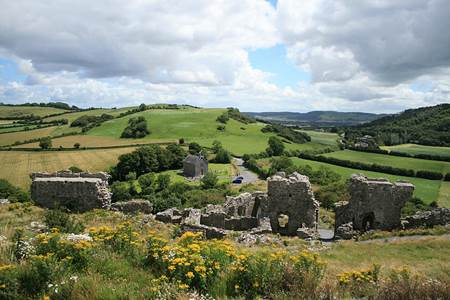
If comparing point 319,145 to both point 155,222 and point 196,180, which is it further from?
point 155,222

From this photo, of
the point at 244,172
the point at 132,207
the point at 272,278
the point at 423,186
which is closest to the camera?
the point at 272,278

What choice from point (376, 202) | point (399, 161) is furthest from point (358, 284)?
point (399, 161)

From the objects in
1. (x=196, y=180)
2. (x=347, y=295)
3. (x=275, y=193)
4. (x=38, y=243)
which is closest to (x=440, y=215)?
(x=275, y=193)

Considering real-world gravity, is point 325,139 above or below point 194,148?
above

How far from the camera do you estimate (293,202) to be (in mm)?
24922

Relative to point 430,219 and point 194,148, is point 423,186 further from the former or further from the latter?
point 194,148

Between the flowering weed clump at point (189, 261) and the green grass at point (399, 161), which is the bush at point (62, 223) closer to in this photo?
the flowering weed clump at point (189, 261)

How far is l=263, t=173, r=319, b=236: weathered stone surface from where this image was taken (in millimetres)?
24672

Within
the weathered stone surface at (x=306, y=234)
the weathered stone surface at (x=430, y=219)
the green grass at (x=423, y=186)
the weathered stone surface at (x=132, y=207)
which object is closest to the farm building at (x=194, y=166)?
the green grass at (x=423, y=186)

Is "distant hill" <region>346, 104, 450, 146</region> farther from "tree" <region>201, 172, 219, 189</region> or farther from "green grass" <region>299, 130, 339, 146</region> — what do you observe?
"tree" <region>201, 172, 219, 189</region>

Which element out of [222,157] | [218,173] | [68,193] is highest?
[68,193]

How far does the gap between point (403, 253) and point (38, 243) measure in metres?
16.2

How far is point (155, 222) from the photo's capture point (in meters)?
21.1

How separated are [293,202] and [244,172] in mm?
60914
